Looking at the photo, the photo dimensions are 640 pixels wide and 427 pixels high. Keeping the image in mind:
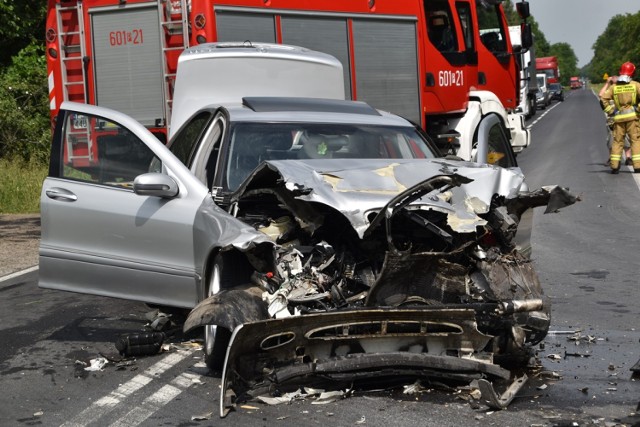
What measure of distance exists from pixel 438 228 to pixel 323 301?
0.77 meters

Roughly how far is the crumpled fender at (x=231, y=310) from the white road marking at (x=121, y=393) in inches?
21.0

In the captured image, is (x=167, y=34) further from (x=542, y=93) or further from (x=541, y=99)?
(x=542, y=93)

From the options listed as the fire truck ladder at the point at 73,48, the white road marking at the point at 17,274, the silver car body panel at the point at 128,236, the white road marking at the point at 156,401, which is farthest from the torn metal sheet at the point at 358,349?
the fire truck ladder at the point at 73,48

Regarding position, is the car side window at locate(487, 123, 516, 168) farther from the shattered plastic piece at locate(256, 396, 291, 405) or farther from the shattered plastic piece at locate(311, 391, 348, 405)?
the shattered plastic piece at locate(256, 396, 291, 405)

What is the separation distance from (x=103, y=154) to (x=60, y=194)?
0.42 meters

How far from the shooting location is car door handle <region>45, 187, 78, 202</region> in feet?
25.0

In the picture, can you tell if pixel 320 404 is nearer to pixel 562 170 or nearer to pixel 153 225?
pixel 153 225

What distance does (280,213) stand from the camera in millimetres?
6609

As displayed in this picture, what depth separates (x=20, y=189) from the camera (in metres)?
20.1

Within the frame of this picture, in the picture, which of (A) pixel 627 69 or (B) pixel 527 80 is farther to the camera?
(B) pixel 527 80

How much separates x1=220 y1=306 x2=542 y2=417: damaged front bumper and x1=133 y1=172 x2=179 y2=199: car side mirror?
5.65 feet

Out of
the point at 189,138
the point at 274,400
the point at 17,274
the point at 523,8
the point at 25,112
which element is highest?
the point at 523,8

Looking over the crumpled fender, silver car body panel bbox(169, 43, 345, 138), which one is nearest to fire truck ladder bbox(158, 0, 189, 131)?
silver car body panel bbox(169, 43, 345, 138)

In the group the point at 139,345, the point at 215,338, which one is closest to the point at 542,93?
the point at 139,345
